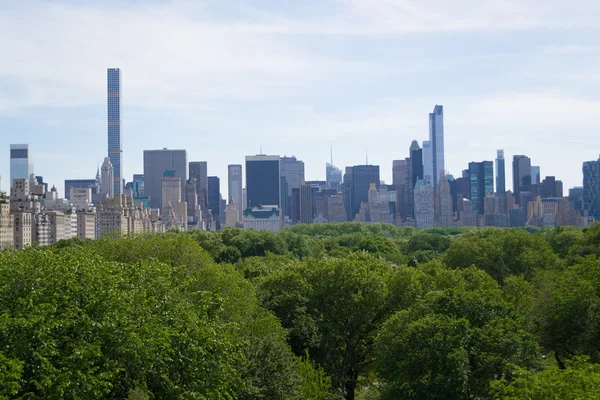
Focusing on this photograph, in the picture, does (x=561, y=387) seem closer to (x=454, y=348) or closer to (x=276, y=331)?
(x=454, y=348)

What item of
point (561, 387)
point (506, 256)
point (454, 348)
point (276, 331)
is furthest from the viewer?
A: point (506, 256)

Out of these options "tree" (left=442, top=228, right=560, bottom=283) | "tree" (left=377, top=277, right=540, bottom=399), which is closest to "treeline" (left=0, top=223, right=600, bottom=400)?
"tree" (left=377, top=277, right=540, bottom=399)

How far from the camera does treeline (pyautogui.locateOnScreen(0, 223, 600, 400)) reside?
26125 millimetres

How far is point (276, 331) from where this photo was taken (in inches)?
1527

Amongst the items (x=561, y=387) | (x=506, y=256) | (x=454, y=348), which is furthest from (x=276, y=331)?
(x=506, y=256)

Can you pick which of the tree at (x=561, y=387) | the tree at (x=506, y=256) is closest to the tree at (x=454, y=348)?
the tree at (x=561, y=387)

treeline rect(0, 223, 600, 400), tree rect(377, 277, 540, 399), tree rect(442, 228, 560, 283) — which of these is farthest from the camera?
tree rect(442, 228, 560, 283)

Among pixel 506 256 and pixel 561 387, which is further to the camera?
pixel 506 256

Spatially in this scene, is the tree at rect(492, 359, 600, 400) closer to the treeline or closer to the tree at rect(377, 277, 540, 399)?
the treeline

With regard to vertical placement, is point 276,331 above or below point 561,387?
below

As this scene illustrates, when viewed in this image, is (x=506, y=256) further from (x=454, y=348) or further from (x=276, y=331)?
(x=454, y=348)

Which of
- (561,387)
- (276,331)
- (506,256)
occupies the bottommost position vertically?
(276,331)

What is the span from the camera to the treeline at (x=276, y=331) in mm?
26125

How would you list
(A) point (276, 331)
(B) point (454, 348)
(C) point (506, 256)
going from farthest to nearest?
(C) point (506, 256) < (A) point (276, 331) < (B) point (454, 348)
